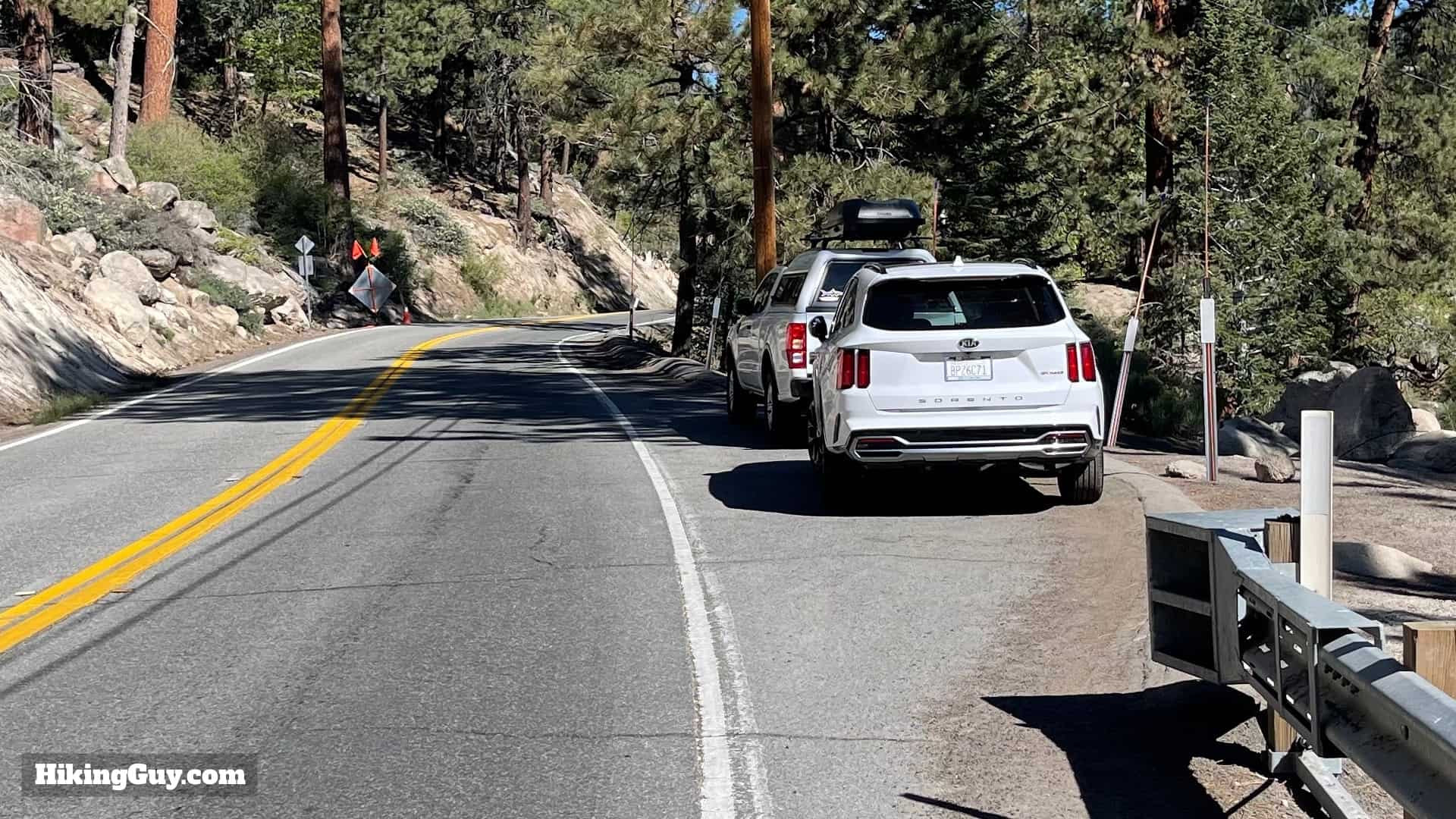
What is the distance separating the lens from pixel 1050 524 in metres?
11.2

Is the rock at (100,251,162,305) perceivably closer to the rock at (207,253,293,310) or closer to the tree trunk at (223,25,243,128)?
the rock at (207,253,293,310)

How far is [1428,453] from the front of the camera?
17.7m

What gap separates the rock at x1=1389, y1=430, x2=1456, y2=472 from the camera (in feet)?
55.9

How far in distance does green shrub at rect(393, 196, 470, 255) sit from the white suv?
187 feet

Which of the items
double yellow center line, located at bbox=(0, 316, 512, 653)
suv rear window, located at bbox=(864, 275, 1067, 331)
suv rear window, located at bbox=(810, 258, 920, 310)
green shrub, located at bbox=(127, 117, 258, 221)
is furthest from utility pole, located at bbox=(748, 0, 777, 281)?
green shrub, located at bbox=(127, 117, 258, 221)

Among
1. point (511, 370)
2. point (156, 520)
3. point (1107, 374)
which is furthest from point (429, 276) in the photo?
point (156, 520)

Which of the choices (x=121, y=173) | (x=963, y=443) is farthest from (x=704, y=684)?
(x=121, y=173)

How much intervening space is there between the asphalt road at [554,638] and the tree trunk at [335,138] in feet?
129

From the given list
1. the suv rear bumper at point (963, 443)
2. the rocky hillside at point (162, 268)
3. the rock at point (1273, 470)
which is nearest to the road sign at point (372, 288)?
the rocky hillside at point (162, 268)

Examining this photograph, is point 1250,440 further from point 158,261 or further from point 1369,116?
point 158,261

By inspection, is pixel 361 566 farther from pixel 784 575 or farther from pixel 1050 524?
pixel 1050 524

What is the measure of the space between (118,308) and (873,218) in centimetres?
1668

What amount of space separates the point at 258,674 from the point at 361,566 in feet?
8.93

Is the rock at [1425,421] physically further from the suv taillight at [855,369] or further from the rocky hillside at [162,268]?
the rocky hillside at [162,268]
